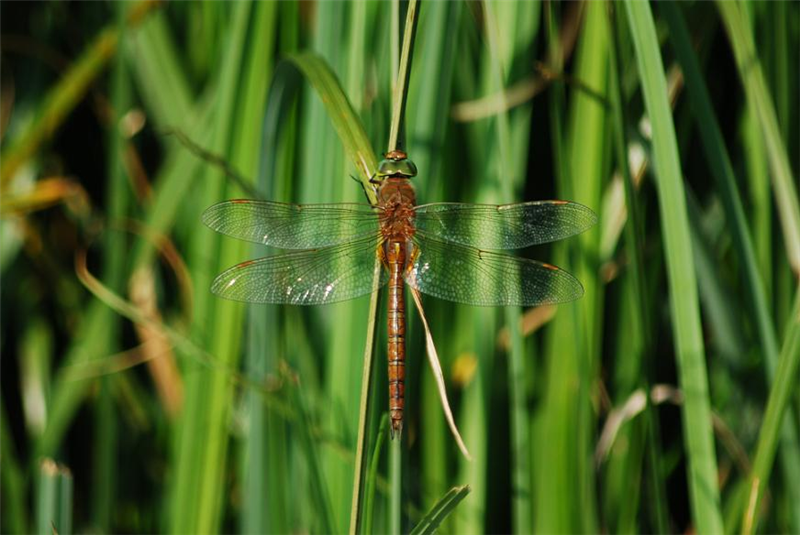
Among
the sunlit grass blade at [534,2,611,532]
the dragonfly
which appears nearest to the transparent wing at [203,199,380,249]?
the dragonfly

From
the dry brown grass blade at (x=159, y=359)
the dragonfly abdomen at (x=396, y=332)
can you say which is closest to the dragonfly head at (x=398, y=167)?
the dragonfly abdomen at (x=396, y=332)

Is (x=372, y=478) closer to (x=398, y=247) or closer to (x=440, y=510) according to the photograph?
(x=440, y=510)

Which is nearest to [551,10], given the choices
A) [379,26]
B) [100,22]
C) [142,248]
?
[379,26]

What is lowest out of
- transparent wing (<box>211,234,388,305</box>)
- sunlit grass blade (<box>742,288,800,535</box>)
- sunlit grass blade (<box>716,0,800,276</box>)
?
sunlit grass blade (<box>742,288,800,535</box>)

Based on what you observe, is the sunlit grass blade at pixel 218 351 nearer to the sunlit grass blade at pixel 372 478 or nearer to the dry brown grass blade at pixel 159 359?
the dry brown grass blade at pixel 159 359

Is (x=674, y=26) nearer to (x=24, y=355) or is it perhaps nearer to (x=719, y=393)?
(x=719, y=393)

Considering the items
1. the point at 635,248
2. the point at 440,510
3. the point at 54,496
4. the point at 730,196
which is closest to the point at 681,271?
the point at 635,248

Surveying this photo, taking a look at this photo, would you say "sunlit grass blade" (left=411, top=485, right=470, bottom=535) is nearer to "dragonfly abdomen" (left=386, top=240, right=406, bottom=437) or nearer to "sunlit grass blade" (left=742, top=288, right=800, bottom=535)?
"dragonfly abdomen" (left=386, top=240, right=406, bottom=437)
